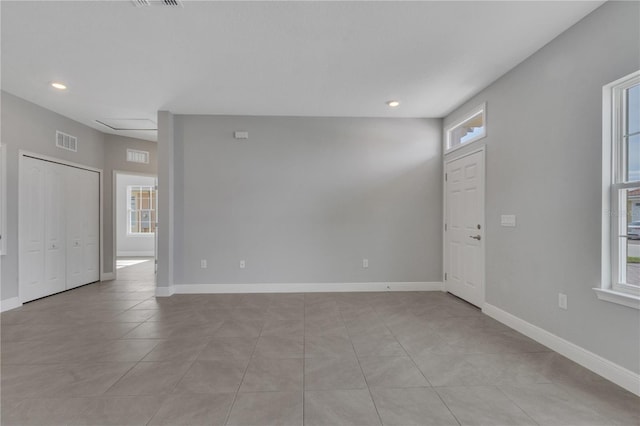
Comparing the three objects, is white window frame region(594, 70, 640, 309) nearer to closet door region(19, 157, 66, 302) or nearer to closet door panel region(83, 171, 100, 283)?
closet door region(19, 157, 66, 302)

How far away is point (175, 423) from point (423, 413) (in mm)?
1523

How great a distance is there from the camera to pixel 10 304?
3783 mm

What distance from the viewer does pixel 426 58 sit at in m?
2.94

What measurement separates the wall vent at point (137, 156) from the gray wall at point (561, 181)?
6.38 m

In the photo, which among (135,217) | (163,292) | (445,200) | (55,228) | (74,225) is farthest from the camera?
(135,217)

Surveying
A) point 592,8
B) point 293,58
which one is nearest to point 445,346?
point 592,8

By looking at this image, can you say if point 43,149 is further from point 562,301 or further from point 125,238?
point 562,301

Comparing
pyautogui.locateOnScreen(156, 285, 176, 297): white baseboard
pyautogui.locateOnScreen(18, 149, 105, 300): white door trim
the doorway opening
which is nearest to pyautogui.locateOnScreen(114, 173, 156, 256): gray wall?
the doorway opening

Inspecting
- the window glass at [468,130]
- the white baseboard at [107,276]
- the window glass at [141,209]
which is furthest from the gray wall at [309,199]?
the window glass at [141,209]

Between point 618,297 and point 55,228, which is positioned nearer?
point 618,297

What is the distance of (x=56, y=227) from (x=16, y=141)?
4.57 feet

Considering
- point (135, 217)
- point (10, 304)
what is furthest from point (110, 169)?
point (135, 217)

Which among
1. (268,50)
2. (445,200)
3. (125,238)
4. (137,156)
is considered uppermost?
(268,50)

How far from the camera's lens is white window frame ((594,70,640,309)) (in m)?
2.13
